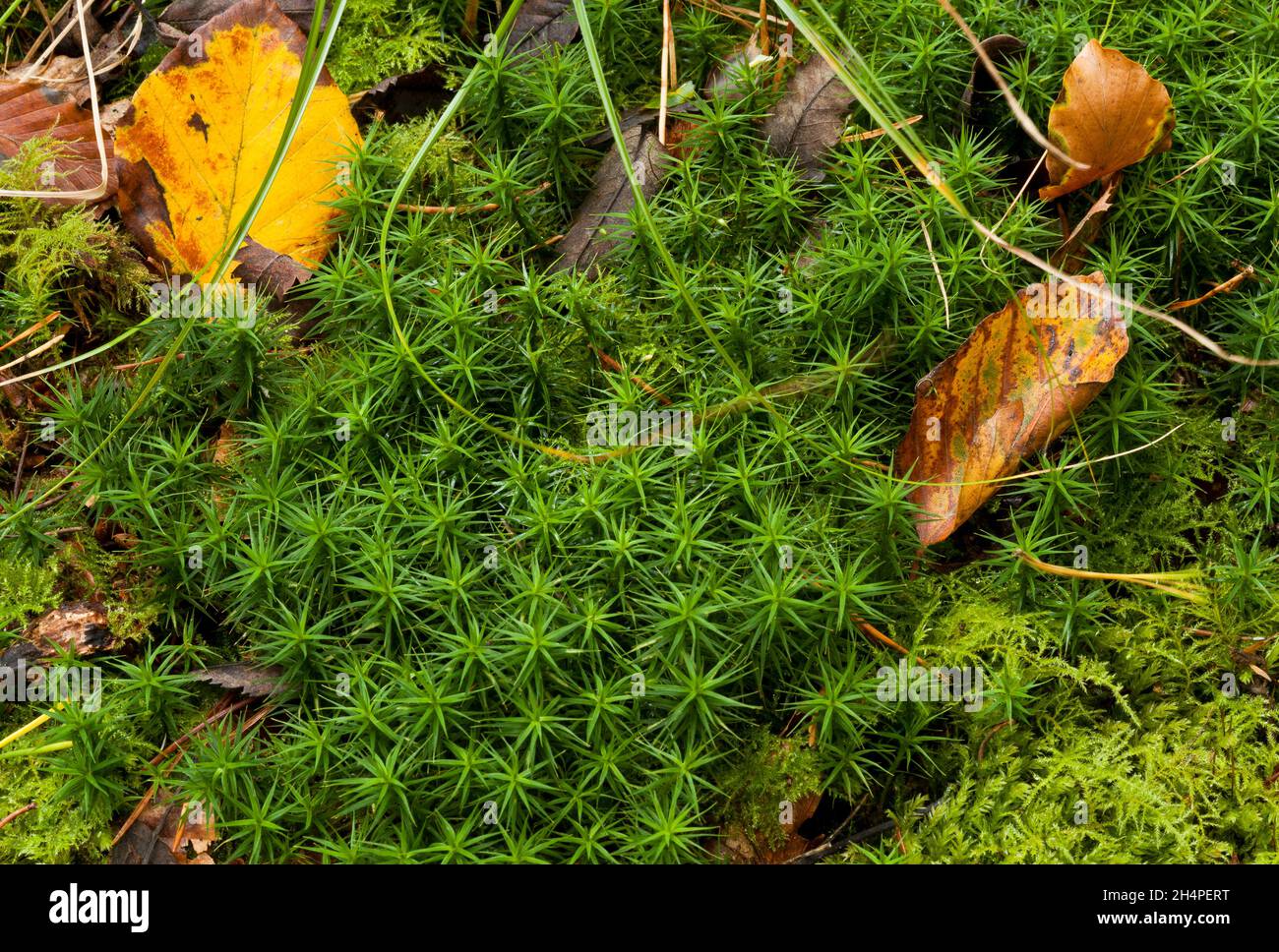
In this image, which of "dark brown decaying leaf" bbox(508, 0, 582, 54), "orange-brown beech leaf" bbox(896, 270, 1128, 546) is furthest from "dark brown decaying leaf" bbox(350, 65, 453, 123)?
"orange-brown beech leaf" bbox(896, 270, 1128, 546)

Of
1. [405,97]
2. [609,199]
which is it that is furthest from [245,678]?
[405,97]

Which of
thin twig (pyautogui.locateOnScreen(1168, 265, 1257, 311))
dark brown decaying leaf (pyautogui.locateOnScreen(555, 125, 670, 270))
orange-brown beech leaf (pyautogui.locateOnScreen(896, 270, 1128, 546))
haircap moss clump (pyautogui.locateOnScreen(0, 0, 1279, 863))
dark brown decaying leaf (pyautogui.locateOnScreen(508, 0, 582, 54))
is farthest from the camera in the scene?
dark brown decaying leaf (pyautogui.locateOnScreen(508, 0, 582, 54))

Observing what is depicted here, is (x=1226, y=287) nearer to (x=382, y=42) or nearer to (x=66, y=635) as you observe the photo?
(x=382, y=42)

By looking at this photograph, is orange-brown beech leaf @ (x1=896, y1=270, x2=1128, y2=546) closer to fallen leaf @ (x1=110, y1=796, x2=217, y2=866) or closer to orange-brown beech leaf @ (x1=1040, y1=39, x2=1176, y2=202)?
orange-brown beech leaf @ (x1=1040, y1=39, x2=1176, y2=202)

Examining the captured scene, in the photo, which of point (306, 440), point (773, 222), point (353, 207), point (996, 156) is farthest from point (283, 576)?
point (996, 156)

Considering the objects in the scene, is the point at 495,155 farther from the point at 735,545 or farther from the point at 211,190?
the point at 735,545
